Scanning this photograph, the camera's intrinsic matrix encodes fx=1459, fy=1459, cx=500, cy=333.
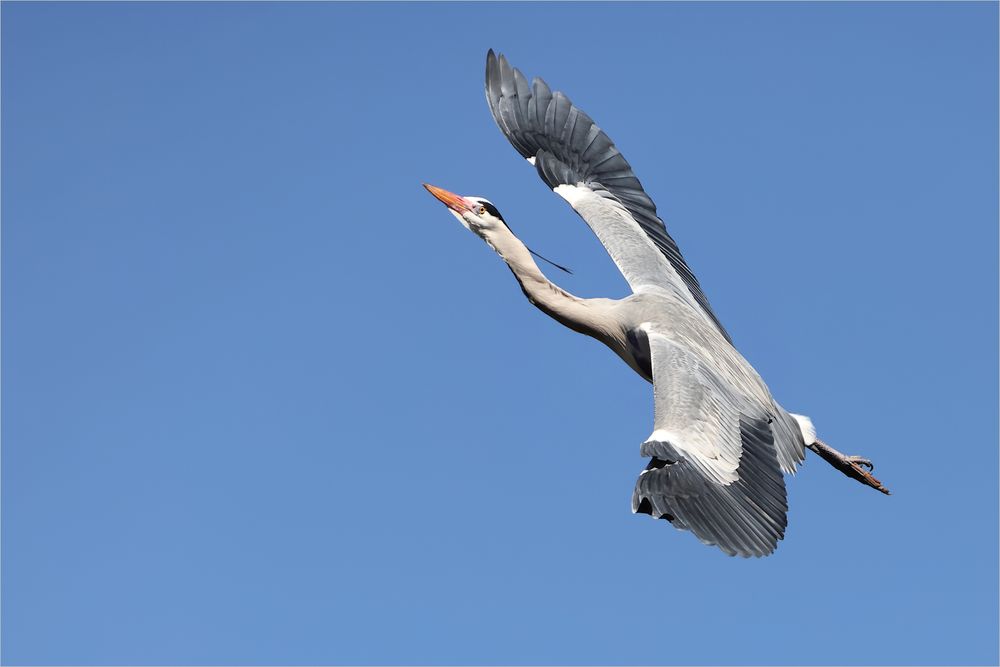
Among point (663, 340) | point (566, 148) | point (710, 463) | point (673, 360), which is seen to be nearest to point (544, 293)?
point (663, 340)

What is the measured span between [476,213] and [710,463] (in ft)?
10.7

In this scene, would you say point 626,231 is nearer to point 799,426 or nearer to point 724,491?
point 799,426

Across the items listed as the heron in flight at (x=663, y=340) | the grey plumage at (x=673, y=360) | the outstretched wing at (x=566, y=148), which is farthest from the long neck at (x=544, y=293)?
the outstretched wing at (x=566, y=148)

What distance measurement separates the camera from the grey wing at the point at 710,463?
8.61 meters

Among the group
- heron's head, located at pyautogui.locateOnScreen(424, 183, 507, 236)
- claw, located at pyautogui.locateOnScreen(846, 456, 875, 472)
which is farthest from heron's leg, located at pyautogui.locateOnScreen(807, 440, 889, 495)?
heron's head, located at pyautogui.locateOnScreen(424, 183, 507, 236)

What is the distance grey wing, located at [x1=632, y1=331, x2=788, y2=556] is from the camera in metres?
8.61

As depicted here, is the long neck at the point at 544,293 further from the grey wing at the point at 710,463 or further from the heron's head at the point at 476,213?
the grey wing at the point at 710,463

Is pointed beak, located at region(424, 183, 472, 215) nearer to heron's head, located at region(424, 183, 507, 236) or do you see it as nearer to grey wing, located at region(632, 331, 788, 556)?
heron's head, located at region(424, 183, 507, 236)

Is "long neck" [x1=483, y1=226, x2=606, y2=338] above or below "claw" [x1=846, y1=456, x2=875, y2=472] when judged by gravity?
above

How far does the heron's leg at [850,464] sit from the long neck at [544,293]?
1929mm

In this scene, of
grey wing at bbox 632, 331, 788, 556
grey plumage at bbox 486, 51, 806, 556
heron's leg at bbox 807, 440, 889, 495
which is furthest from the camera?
heron's leg at bbox 807, 440, 889, 495

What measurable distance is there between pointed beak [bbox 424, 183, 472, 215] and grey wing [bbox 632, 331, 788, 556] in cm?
209

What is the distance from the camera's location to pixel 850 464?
11.3 metres

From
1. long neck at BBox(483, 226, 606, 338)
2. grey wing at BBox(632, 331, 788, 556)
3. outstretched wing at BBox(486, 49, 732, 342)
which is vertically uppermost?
outstretched wing at BBox(486, 49, 732, 342)
